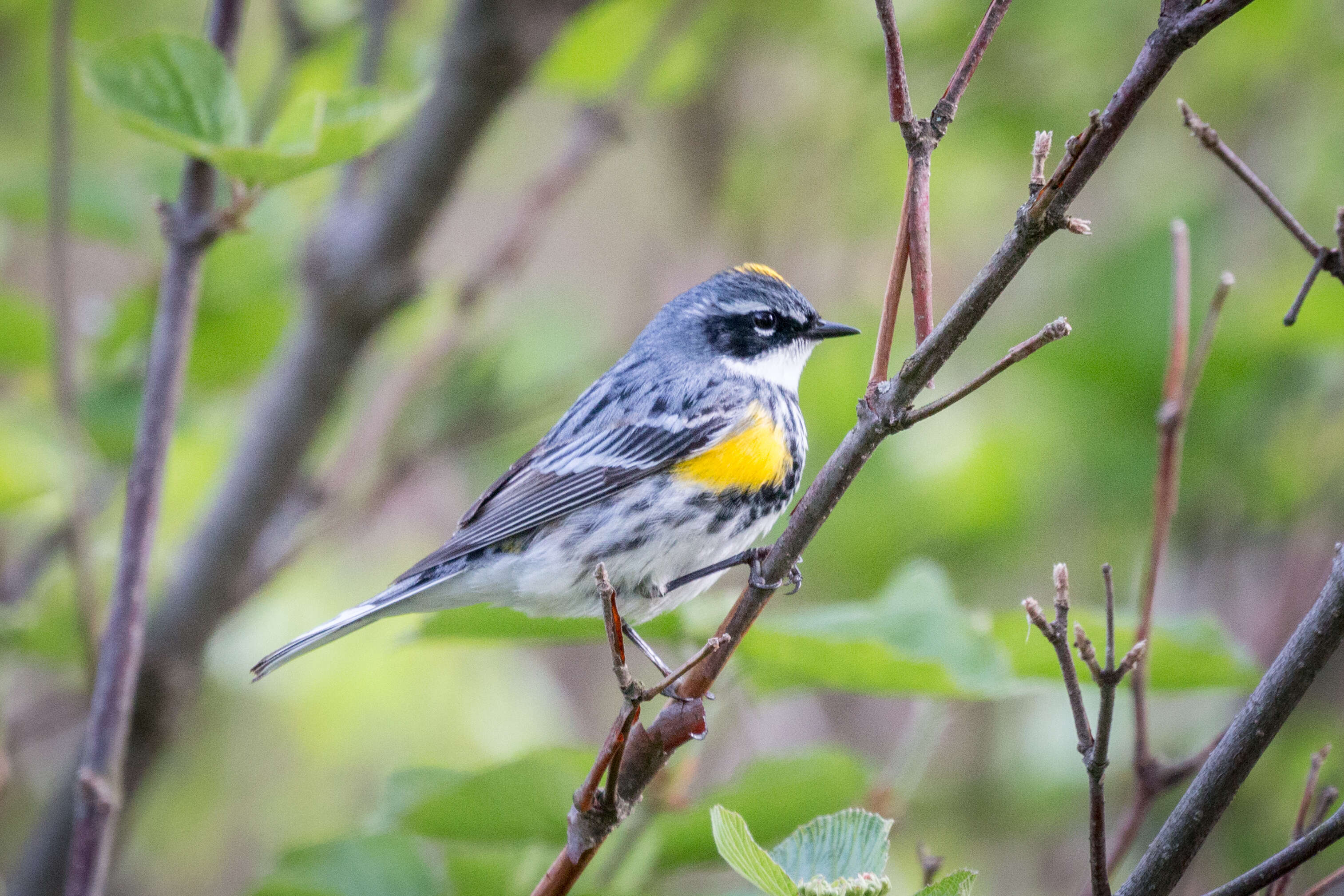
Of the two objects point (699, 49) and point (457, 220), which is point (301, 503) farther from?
point (457, 220)

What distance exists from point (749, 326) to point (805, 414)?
0.56m

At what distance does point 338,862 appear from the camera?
1802 millimetres

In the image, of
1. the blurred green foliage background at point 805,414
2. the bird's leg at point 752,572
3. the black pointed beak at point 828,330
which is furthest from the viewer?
the blurred green foliage background at point 805,414

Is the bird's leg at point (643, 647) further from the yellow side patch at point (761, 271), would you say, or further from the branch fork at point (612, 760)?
the yellow side patch at point (761, 271)

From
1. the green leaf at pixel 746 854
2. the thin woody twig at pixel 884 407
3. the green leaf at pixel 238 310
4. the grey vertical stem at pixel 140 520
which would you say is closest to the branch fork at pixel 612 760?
the thin woody twig at pixel 884 407

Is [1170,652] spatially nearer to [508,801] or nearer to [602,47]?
[508,801]

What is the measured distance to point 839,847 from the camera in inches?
50.5

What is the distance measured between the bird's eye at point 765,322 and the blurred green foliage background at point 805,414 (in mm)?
473

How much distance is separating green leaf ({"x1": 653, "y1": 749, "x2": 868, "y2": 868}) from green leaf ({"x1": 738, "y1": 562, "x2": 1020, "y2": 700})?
0.38ft

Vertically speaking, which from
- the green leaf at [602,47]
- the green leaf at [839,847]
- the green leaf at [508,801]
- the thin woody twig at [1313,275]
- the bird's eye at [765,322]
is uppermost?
the green leaf at [602,47]

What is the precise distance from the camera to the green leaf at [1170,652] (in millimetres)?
1776

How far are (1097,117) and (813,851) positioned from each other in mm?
798

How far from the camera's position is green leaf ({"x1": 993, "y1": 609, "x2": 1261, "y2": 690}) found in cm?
178

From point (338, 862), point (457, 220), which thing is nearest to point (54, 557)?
point (338, 862)
